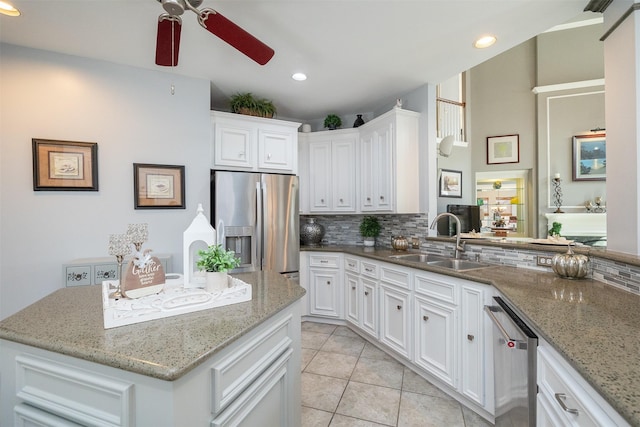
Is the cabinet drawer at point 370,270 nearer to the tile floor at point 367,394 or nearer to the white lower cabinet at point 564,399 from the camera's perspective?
the tile floor at point 367,394

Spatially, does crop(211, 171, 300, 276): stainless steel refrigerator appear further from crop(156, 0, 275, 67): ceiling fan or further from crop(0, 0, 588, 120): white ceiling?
crop(156, 0, 275, 67): ceiling fan

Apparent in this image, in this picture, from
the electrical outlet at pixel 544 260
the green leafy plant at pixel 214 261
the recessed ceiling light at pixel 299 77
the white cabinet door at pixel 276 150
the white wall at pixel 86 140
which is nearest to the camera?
the green leafy plant at pixel 214 261

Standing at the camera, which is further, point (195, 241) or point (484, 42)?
point (484, 42)

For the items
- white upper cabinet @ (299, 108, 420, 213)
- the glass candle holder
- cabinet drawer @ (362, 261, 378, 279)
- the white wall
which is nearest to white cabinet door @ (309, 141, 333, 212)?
white upper cabinet @ (299, 108, 420, 213)

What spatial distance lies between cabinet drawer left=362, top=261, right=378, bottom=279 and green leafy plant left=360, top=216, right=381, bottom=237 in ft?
2.32

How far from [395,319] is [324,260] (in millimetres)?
1145

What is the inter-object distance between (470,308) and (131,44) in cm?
316

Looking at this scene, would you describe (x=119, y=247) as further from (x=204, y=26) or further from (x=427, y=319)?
(x=427, y=319)

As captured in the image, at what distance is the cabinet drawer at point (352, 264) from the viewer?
3.08 m

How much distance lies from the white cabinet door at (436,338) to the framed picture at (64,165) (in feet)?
9.56

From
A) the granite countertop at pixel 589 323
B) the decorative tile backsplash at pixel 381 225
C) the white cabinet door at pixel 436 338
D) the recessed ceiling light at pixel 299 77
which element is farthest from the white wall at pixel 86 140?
the granite countertop at pixel 589 323

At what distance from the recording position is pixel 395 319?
2525mm

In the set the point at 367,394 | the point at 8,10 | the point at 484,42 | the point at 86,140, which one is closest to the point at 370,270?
the point at 367,394

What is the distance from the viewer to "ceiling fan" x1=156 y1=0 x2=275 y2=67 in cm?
140
